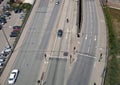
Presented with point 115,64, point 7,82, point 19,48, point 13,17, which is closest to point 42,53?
point 19,48

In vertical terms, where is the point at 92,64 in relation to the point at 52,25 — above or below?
below

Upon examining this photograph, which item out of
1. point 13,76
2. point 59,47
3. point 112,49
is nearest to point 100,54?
point 112,49

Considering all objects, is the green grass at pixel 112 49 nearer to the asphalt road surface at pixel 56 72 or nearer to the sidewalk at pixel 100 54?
the sidewalk at pixel 100 54

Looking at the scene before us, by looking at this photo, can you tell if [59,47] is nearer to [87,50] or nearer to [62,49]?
[62,49]

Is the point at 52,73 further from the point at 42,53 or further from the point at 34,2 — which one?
the point at 34,2

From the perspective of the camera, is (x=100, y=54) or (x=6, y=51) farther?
(x=6, y=51)

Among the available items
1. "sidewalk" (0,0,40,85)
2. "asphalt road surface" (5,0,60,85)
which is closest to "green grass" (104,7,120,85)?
"asphalt road surface" (5,0,60,85)
